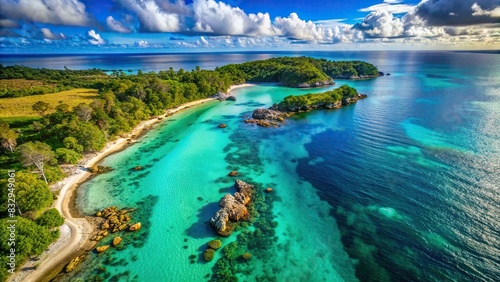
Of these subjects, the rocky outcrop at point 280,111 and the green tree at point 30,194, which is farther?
the rocky outcrop at point 280,111

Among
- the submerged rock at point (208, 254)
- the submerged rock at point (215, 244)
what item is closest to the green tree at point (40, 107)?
the submerged rock at point (215, 244)

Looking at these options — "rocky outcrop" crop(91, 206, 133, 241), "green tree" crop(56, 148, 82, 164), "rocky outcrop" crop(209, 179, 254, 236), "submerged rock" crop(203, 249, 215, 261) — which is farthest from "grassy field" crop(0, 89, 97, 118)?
"submerged rock" crop(203, 249, 215, 261)

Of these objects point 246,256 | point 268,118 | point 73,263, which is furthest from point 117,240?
point 268,118

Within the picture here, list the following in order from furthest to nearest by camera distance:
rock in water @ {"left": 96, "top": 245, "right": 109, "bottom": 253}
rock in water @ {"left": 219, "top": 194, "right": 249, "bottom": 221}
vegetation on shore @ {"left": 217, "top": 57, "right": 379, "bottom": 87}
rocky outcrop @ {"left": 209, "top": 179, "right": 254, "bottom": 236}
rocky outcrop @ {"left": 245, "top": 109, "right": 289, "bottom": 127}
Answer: vegetation on shore @ {"left": 217, "top": 57, "right": 379, "bottom": 87}
rocky outcrop @ {"left": 245, "top": 109, "right": 289, "bottom": 127}
rock in water @ {"left": 219, "top": 194, "right": 249, "bottom": 221}
rocky outcrop @ {"left": 209, "top": 179, "right": 254, "bottom": 236}
rock in water @ {"left": 96, "top": 245, "right": 109, "bottom": 253}

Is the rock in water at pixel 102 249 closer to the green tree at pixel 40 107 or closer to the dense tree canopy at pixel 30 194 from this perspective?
the dense tree canopy at pixel 30 194

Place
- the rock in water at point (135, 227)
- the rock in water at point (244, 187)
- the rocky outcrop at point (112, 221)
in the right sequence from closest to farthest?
the rocky outcrop at point (112, 221) → the rock in water at point (135, 227) → the rock in water at point (244, 187)

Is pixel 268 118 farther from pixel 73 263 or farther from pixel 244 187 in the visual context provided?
pixel 73 263

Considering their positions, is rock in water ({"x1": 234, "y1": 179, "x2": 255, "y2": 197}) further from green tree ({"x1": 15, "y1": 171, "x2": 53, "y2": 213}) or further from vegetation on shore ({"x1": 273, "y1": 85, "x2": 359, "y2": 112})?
vegetation on shore ({"x1": 273, "y1": 85, "x2": 359, "y2": 112})
